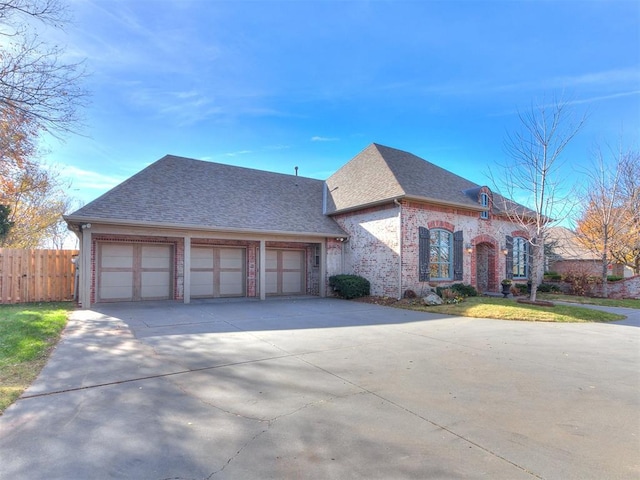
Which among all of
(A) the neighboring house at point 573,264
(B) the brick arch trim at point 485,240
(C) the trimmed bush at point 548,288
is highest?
(B) the brick arch trim at point 485,240

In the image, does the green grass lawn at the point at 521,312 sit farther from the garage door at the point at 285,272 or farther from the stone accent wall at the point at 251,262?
the stone accent wall at the point at 251,262

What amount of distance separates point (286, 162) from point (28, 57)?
48.2 feet

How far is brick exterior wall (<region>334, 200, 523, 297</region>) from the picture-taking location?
13.1 metres

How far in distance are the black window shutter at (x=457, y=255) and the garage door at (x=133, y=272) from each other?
11.6 metres

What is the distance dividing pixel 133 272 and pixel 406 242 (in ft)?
33.9

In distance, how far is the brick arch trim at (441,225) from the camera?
13845 mm

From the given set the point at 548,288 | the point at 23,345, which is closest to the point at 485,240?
the point at 548,288

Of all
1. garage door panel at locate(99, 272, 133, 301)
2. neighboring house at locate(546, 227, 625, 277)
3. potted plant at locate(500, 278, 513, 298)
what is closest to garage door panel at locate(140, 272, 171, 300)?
garage door panel at locate(99, 272, 133, 301)

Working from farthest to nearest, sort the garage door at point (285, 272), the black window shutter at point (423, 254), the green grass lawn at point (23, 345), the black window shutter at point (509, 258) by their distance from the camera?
the black window shutter at point (509, 258)
the garage door at point (285, 272)
the black window shutter at point (423, 254)
the green grass lawn at point (23, 345)

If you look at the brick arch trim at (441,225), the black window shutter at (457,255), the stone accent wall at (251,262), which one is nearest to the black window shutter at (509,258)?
the black window shutter at (457,255)

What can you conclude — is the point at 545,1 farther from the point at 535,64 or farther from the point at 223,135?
the point at 223,135

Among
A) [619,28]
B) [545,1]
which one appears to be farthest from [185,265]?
[619,28]

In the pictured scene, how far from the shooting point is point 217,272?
14414mm

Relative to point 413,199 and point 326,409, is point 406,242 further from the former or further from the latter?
point 326,409
